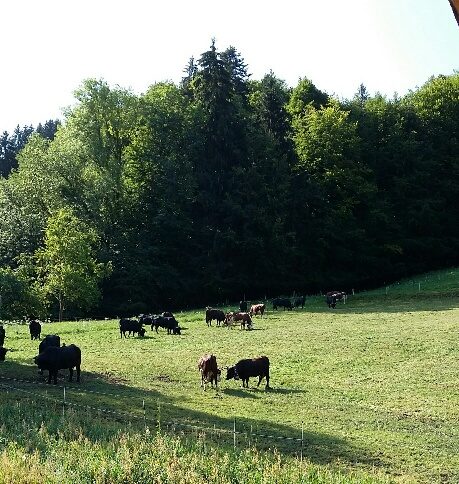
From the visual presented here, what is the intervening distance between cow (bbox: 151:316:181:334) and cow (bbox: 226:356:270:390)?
13.3 m

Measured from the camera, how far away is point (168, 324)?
36.3 metres

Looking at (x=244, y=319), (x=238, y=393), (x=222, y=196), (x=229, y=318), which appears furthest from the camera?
(x=222, y=196)

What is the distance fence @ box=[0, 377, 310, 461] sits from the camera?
14680 mm

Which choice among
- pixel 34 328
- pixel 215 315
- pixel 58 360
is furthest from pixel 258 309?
pixel 58 360

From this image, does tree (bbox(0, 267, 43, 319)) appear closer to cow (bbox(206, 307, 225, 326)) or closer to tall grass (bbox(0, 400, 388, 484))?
cow (bbox(206, 307, 225, 326))

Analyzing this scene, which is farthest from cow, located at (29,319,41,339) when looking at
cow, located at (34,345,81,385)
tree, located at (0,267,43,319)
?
cow, located at (34,345,81,385)

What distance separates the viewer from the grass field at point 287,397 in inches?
530

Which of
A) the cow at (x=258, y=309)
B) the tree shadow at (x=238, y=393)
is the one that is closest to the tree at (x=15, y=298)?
the cow at (x=258, y=309)

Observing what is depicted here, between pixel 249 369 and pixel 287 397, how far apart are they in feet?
7.42

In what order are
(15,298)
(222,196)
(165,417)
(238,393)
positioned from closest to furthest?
(165,417)
(238,393)
(15,298)
(222,196)

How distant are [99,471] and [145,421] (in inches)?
244

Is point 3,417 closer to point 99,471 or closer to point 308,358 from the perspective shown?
point 99,471

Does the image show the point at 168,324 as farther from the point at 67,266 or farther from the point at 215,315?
the point at 67,266

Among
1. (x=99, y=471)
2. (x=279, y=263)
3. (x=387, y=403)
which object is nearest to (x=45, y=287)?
(x=279, y=263)
